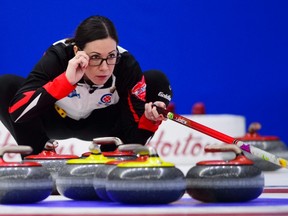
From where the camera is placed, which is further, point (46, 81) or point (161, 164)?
point (46, 81)

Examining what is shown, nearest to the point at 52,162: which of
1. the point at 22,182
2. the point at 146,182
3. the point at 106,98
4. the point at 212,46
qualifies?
the point at 22,182

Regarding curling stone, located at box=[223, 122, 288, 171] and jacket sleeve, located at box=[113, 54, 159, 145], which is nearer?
jacket sleeve, located at box=[113, 54, 159, 145]

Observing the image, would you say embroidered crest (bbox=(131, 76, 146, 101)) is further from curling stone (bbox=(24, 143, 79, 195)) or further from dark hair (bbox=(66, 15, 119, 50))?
curling stone (bbox=(24, 143, 79, 195))

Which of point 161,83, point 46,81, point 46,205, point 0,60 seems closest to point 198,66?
point 0,60

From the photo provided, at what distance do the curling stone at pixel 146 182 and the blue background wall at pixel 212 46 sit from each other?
11.8 ft

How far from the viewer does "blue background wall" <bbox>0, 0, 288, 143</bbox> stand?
201 inches

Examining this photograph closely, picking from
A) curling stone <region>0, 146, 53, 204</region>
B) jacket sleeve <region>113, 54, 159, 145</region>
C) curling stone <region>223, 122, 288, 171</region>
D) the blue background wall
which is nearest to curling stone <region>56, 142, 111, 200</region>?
curling stone <region>0, 146, 53, 204</region>

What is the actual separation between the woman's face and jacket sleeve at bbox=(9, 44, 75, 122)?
100mm

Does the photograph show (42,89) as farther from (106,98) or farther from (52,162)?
(106,98)

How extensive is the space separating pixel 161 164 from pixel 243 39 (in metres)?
3.76

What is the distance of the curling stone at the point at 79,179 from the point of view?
1.71 m

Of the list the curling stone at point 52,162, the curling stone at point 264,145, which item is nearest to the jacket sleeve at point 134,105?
the curling stone at point 52,162

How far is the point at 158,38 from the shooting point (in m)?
5.17

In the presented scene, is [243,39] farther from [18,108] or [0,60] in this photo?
[18,108]
